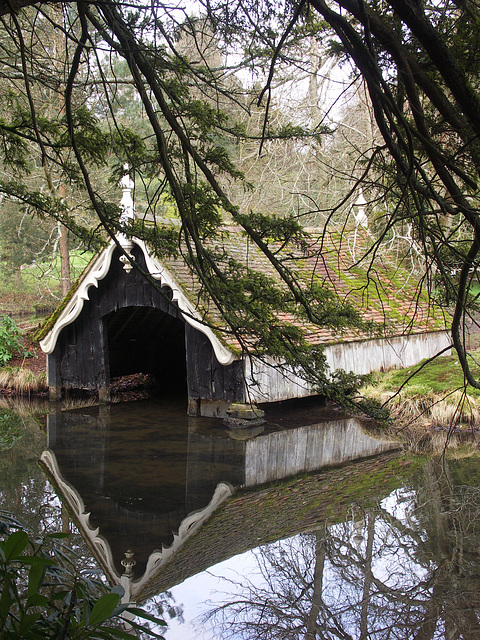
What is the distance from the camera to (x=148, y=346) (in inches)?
633

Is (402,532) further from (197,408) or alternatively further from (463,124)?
(197,408)

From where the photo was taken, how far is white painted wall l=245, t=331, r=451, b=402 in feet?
35.8

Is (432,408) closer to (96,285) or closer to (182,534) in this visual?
(182,534)

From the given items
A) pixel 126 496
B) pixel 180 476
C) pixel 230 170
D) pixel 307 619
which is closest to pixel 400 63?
pixel 230 170

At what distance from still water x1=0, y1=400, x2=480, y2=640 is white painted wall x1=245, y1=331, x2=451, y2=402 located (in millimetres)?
901

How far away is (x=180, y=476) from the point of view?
26.5 ft

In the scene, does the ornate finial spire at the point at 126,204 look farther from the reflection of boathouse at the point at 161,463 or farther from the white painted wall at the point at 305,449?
the white painted wall at the point at 305,449

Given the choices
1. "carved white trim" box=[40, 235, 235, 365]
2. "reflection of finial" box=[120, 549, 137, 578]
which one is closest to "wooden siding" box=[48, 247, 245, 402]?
"carved white trim" box=[40, 235, 235, 365]

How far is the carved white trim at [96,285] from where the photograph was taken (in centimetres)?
1046

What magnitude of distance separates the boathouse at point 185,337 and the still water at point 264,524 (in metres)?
1.03

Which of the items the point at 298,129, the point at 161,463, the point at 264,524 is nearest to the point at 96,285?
the point at 161,463

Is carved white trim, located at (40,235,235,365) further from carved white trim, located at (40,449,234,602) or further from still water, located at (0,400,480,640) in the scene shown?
carved white trim, located at (40,449,234,602)

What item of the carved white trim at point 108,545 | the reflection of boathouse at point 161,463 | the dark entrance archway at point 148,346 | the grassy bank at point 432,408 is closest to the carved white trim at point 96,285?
the dark entrance archway at point 148,346

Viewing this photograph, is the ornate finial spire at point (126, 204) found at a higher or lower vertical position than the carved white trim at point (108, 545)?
higher
